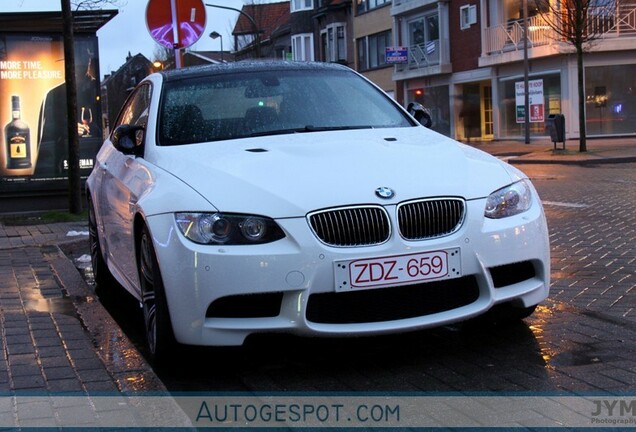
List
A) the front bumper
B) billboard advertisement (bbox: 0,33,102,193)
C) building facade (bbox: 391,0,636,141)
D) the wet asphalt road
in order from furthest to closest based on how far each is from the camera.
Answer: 1. building facade (bbox: 391,0,636,141)
2. billboard advertisement (bbox: 0,33,102,193)
3. the wet asphalt road
4. the front bumper

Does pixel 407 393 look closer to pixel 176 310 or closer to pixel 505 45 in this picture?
pixel 176 310

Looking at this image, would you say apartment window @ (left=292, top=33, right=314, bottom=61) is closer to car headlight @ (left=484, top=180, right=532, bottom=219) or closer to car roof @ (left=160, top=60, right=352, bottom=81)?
car roof @ (left=160, top=60, right=352, bottom=81)

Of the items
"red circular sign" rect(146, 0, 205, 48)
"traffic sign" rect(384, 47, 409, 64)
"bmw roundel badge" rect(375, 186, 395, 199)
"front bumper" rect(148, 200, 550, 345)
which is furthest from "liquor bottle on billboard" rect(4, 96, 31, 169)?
"traffic sign" rect(384, 47, 409, 64)

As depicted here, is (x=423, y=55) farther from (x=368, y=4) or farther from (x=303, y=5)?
(x=303, y=5)

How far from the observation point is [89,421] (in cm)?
353

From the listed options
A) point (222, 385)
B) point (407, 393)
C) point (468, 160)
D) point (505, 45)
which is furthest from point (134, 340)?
point (505, 45)

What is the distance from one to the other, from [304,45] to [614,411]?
5343 centimetres

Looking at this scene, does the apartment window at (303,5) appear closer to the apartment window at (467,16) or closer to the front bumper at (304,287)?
the apartment window at (467,16)

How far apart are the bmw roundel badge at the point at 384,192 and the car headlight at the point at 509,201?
52 cm

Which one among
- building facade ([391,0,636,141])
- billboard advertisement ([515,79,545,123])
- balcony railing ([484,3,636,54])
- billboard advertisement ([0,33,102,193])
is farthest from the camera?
building facade ([391,0,636,141])

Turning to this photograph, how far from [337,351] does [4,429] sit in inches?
71.4

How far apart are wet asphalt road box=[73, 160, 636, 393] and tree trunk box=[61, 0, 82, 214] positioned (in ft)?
20.1

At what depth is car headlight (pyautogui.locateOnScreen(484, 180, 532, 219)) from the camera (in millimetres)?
4270

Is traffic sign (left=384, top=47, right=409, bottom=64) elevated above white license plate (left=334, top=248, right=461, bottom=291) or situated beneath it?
elevated above
